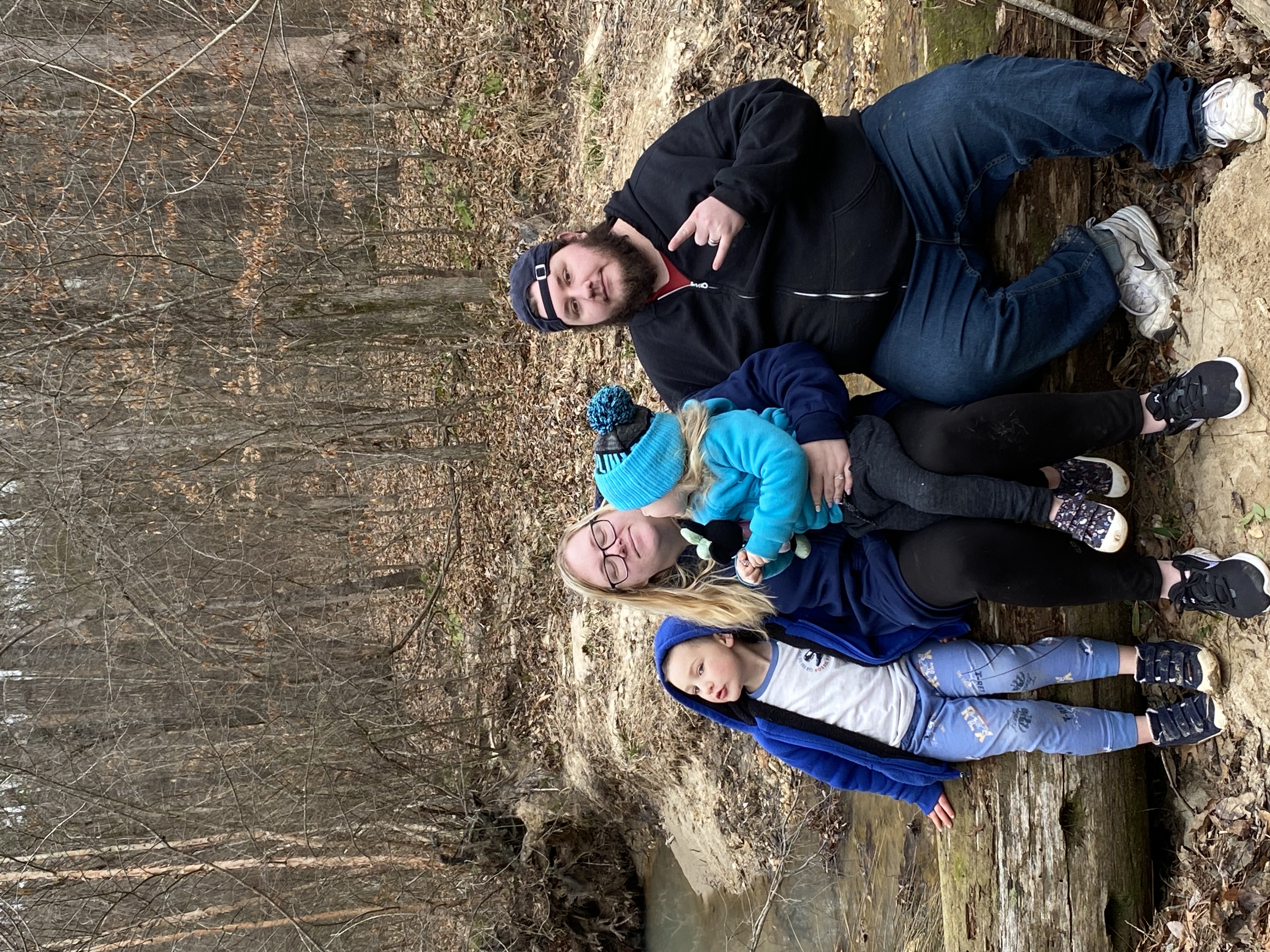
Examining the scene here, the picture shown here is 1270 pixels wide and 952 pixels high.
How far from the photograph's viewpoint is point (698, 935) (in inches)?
240

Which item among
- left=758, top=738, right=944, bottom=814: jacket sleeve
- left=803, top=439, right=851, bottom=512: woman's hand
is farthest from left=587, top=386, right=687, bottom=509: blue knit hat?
left=758, top=738, right=944, bottom=814: jacket sleeve

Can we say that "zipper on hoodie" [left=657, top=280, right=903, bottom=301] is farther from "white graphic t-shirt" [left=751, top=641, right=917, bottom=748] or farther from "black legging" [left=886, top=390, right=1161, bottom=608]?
"white graphic t-shirt" [left=751, top=641, right=917, bottom=748]

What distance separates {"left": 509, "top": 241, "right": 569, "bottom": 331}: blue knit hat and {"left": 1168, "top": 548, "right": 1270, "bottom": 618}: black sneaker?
222cm

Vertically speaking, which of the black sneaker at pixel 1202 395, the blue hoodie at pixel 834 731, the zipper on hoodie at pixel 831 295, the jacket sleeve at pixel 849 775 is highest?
the zipper on hoodie at pixel 831 295

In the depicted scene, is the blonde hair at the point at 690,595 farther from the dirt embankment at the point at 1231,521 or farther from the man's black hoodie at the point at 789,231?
the dirt embankment at the point at 1231,521

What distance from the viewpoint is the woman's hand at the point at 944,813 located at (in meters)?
3.14

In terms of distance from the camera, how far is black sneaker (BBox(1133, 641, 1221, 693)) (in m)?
2.63

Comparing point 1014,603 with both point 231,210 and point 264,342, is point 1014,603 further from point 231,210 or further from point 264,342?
point 231,210

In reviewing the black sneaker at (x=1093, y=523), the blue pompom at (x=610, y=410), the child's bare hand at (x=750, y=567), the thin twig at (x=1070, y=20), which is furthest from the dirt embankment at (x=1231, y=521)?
the blue pompom at (x=610, y=410)

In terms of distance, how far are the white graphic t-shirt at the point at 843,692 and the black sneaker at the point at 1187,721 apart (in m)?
0.82

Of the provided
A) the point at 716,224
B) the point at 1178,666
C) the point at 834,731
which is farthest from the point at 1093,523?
the point at 716,224

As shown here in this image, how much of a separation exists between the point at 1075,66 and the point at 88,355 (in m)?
7.22

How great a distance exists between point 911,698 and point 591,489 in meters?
3.71

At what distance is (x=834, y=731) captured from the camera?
306 cm
